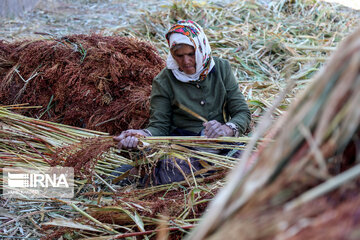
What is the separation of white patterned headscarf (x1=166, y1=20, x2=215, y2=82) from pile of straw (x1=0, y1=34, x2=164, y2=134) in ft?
1.67

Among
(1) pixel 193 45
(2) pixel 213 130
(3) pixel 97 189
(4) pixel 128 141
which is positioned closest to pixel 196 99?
(1) pixel 193 45

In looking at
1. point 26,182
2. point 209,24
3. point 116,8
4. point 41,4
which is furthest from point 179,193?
point 41,4

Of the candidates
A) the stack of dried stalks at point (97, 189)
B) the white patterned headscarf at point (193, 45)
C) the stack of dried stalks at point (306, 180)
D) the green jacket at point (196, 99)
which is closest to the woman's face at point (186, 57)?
the white patterned headscarf at point (193, 45)

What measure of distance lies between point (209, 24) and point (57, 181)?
342 cm

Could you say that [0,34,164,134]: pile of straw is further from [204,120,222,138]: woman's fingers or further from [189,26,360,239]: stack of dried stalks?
[189,26,360,239]: stack of dried stalks

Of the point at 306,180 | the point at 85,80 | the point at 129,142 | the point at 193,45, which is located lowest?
the point at 129,142

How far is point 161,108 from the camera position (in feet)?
9.06

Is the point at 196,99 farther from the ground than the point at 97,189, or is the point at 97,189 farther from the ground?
the point at 196,99

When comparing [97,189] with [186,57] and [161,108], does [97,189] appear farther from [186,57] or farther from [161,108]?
[186,57]

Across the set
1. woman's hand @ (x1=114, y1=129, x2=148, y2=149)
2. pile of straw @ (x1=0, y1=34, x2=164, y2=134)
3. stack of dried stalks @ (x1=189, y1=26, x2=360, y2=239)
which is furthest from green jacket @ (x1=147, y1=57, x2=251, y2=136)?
stack of dried stalks @ (x1=189, y1=26, x2=360, y2=239)

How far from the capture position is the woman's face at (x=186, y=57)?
8.52 feet

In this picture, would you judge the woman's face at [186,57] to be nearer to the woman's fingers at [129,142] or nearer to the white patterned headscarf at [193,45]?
the white patterned headscarf at [193,45]

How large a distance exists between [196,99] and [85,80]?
96 centimetres

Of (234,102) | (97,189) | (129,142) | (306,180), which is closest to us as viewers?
(306,180)
